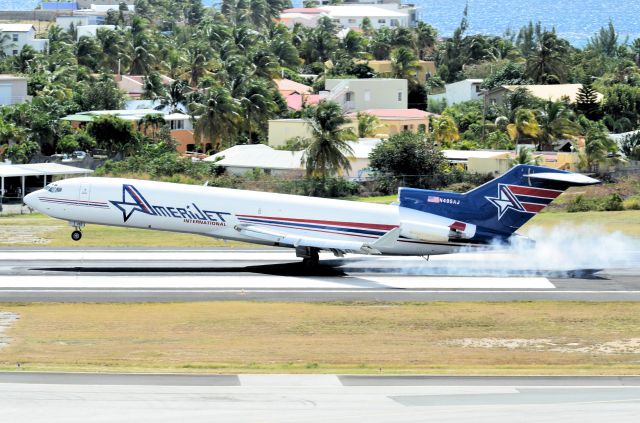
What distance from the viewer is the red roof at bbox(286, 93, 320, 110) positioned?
13238 cm

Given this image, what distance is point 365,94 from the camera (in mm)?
131375

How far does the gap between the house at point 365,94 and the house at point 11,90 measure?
33358 mm

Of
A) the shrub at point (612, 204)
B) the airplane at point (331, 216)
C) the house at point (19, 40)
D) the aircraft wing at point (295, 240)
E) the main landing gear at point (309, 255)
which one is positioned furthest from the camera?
the house at point (19, 40)

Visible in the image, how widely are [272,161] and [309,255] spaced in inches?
1657

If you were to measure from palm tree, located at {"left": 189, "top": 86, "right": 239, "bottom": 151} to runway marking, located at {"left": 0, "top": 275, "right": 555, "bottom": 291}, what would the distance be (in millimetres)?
54964

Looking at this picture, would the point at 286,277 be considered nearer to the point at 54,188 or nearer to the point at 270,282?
the point at 270,282

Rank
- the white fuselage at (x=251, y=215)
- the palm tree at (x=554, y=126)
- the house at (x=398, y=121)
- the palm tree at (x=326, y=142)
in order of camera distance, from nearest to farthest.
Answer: the white fuselage at (x=251, y=215), the palm tree at (x=326, y=142), the palm tree at (x=554, y=126), the house at (x=398, y=121)

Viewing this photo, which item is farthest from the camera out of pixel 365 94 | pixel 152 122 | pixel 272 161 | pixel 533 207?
pixel 365 94

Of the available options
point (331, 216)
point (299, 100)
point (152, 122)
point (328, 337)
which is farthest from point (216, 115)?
point (328, 337)

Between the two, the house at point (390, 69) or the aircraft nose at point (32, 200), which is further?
the house at point (390, 69)

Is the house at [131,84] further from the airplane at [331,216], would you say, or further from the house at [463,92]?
the airplane at [331,216]

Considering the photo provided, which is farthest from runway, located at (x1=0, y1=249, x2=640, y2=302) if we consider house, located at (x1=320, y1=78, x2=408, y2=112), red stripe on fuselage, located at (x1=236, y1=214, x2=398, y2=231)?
house, located at (x1=320, y1=78, x2=408, y2=112)

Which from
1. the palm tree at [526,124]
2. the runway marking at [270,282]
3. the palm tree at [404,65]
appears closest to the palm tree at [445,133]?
the palm tree at [526,124]

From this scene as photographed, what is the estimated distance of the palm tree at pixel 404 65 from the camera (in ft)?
502
